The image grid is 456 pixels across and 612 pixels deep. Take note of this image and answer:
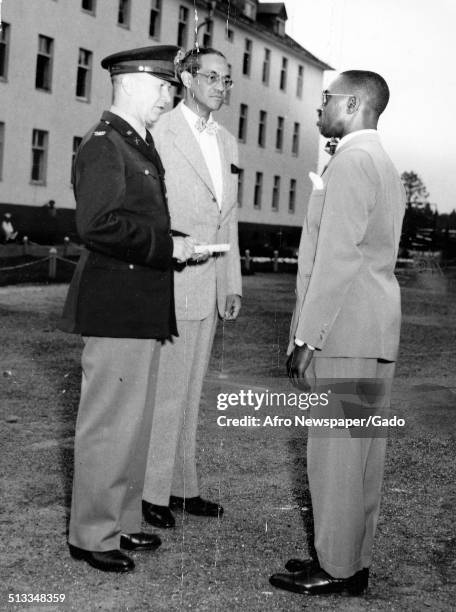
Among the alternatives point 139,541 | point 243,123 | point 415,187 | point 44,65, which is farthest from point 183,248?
point 415,187

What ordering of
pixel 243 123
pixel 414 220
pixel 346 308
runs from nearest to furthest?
pixel 346 308, pixel 243 123, pixel 414 220

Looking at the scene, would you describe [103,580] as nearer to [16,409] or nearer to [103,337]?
[103,337]

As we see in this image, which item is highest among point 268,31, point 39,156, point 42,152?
point 268,31

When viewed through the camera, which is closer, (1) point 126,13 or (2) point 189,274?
(2) point 189,274

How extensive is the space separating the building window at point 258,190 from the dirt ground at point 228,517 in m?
41.7

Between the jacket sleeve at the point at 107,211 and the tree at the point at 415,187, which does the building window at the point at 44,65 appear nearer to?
the jacket sleeve at the point at 107,211

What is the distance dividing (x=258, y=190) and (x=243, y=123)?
406 centimetres

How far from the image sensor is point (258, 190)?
167 feet

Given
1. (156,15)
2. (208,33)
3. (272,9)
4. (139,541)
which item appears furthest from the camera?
(272,9)

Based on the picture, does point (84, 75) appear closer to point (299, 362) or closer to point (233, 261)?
point (233, 261)

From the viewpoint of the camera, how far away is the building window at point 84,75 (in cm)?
3506

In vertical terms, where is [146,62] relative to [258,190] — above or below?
below

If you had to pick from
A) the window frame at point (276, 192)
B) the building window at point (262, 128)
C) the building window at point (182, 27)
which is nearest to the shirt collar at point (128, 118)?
the building window at point (182, 27)

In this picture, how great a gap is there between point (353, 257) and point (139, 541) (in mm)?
1509
